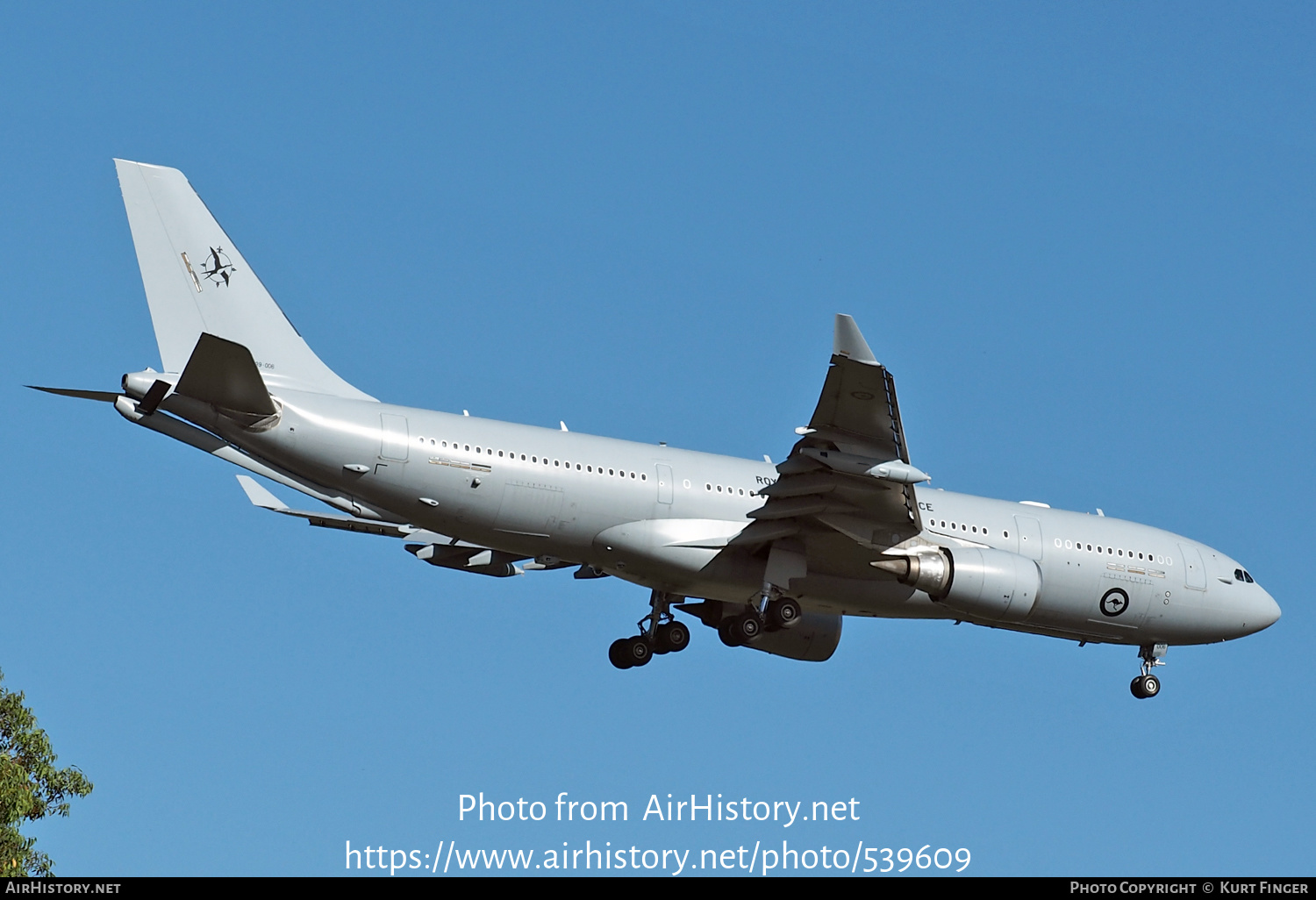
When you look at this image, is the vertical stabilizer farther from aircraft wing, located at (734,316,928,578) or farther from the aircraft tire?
the aircraft tire

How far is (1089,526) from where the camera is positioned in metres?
33.2

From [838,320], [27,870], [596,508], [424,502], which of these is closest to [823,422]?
[838,320]

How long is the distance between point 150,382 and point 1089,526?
19.3 meters

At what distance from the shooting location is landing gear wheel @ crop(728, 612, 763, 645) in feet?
103

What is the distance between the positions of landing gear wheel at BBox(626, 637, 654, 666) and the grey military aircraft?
41mm

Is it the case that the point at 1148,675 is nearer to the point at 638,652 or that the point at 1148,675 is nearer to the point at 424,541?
the point at 638,652

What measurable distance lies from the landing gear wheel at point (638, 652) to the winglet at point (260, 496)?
7778 millimetres

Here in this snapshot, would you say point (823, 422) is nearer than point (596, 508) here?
Yes

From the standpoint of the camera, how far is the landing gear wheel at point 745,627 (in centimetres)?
3142

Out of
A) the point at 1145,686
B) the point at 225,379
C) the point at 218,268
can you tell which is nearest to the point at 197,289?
the point at 218,268

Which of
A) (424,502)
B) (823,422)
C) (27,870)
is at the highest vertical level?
(823,422)

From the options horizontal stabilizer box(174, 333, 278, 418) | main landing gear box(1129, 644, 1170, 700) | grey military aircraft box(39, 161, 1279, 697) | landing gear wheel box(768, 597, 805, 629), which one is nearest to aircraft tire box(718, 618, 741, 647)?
grey military aircraft box(39, 161, 1279, 697)
